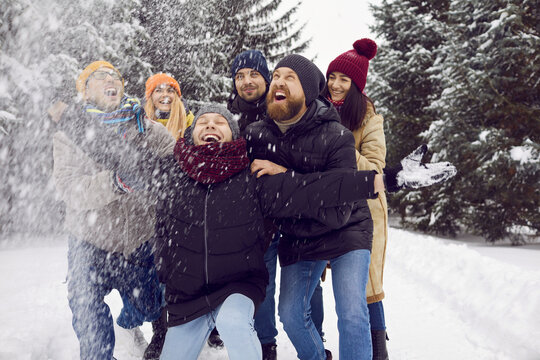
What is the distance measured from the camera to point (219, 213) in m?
2.58

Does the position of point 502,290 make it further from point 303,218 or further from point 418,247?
point 418,247

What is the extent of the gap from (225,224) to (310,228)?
2.00 ft

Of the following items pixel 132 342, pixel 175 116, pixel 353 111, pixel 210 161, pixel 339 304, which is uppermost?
pixel 353 111

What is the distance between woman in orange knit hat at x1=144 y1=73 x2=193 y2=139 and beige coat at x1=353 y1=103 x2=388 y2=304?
158cm

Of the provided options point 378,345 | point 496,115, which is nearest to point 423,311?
point 378,345

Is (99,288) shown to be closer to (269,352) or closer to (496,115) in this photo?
(269,352)

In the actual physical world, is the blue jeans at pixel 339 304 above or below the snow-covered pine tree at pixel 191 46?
below

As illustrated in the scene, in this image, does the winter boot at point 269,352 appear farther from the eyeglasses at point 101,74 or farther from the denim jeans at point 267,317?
the eyeglasses at point 101,74

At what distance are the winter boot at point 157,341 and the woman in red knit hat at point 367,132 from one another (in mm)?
1697

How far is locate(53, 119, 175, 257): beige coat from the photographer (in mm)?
2586

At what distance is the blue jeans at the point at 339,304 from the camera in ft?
8.78

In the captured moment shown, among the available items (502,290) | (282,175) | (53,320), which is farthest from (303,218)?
(502,290)

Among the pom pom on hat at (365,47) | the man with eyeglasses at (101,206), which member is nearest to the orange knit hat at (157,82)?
the man with eyeglasses at (101,206)

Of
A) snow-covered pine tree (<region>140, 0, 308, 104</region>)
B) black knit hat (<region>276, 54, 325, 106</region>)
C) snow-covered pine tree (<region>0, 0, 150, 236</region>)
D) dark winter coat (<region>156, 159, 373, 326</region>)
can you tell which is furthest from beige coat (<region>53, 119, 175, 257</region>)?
snow-covered pine tree (<region>140, 0, 308, 104</region>)
